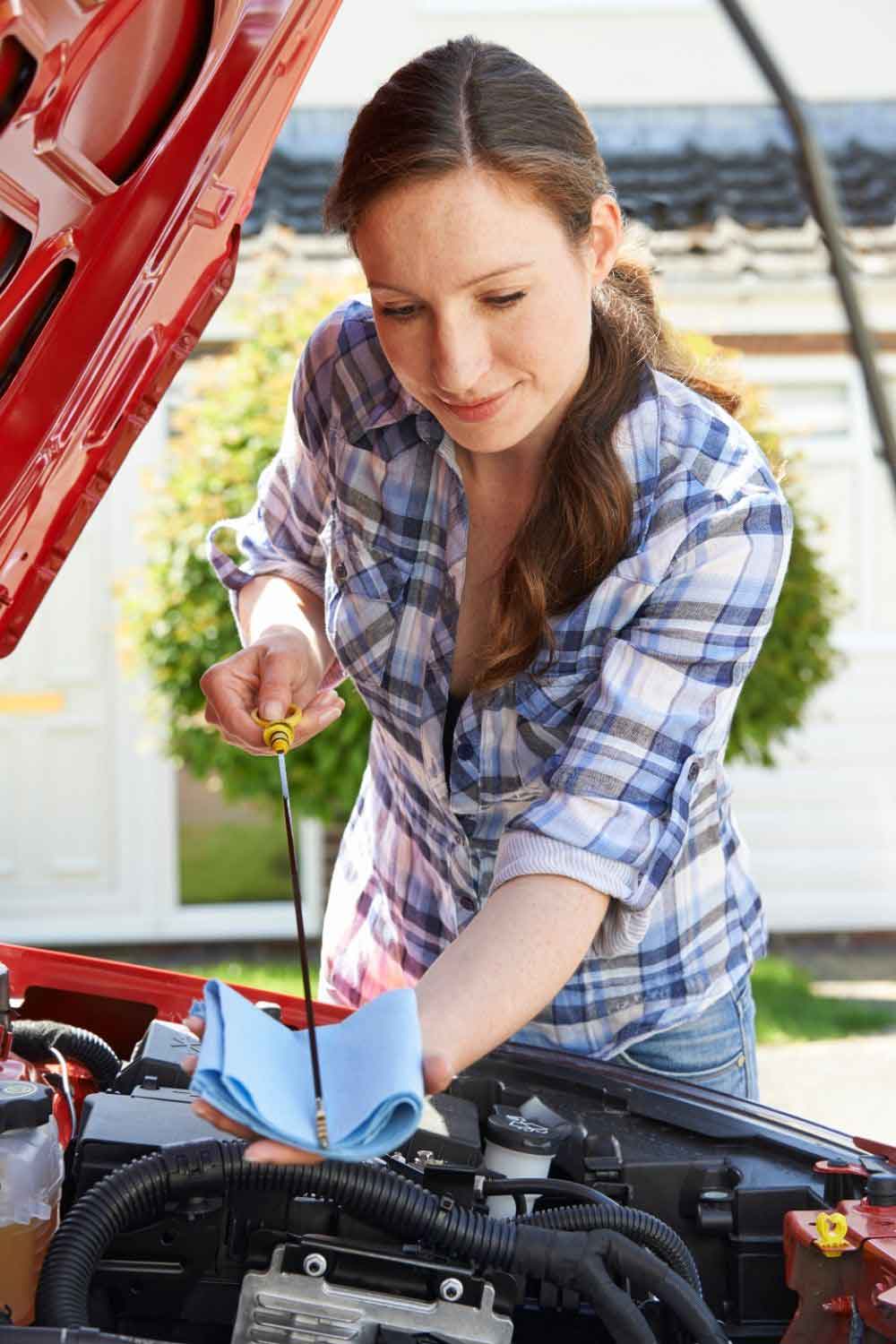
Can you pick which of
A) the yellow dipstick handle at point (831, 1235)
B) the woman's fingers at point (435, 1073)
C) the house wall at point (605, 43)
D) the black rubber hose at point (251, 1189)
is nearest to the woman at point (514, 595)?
the woman's fingers at point (435, 1073)

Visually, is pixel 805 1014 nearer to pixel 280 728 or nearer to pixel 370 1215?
pixel 280 728

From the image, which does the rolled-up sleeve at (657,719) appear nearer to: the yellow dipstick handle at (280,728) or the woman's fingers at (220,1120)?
the yellow dipstick handle at (280,728)

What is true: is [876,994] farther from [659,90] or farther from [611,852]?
Result: [611,852]

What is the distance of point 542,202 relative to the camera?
1.52 metres

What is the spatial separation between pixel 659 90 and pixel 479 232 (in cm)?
759

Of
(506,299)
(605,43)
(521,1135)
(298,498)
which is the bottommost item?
(521,1135)

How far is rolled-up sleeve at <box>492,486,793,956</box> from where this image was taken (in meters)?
1.51

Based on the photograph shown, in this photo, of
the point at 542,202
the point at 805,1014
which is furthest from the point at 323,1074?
the point at 805,1014

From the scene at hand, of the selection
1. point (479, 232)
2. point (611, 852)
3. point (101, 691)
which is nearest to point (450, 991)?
point (611, 852)

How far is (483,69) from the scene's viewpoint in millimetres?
1612

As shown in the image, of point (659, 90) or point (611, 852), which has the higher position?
point (659, 90)

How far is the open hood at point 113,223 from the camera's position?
1313 millimetres

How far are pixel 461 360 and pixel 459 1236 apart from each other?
0.74 m

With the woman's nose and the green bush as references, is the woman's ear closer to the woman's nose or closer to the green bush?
the woman's nose
